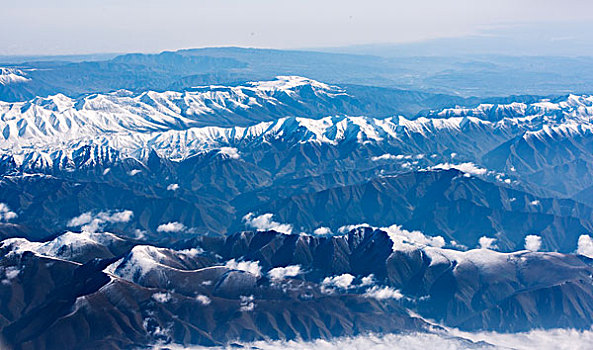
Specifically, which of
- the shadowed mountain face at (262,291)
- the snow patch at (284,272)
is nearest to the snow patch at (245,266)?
the shadowed mountain face at (262,291)

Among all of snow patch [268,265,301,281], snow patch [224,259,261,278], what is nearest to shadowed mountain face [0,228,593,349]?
snow patch [268,265,301,281]

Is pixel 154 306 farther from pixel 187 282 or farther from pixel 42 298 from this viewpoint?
pixel 42 298

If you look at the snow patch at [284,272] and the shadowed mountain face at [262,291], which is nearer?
the shadowed mountain face at [262,291]

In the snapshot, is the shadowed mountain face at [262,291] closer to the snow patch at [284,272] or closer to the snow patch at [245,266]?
the snow patch at [284,272]

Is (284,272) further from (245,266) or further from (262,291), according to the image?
(262,291)

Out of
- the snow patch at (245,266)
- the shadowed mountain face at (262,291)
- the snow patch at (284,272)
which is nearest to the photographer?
the shadowed mountain face at (262,291)

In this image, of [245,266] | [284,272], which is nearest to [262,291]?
[284,272]

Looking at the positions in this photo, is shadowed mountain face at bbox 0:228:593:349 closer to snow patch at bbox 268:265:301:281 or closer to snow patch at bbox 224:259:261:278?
snow patch at bbox 268:265:301:281

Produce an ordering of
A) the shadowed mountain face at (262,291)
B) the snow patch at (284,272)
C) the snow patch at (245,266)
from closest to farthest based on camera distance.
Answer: the shadowed mountain face at (262,291) → the snow patch at (284,272) → the snow patch at (245,266)

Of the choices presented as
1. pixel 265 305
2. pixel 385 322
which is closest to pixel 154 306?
pixel 265 305
